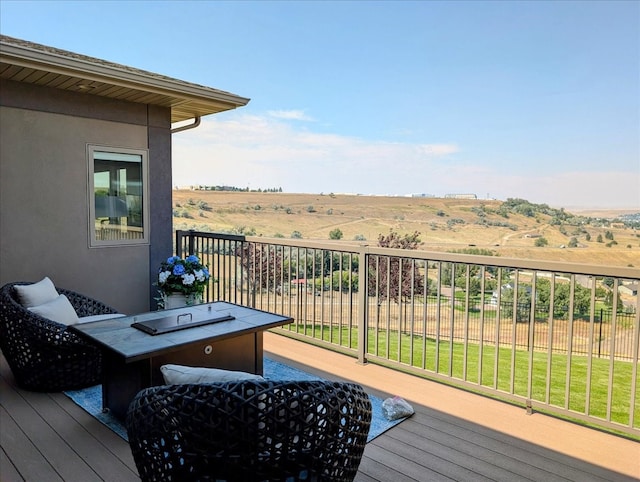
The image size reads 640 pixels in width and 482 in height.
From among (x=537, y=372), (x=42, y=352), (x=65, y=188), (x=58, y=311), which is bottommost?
(x=537, y=372)

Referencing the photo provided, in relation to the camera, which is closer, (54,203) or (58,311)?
(58,311)

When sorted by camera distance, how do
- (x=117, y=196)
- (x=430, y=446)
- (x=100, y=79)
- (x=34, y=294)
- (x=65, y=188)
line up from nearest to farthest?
1. (x=430, y=446)
2. (x=34, y=294)
3. (x=100, y=79)
4. (x=65, y=188)
5. (x=117, y=196)

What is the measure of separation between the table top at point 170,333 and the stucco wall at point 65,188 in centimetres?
205

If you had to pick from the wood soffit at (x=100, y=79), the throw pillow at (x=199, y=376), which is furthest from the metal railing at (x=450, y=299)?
the throw pillow at (x=199, y=376)

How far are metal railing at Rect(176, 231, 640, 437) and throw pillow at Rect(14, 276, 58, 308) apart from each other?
2018 millimetres

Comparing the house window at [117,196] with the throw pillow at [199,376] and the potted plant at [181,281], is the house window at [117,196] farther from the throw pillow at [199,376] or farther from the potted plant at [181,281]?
the throw pillow at [199,376]

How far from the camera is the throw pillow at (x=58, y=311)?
340 centimetres

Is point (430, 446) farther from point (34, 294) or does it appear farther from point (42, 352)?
point (34, 294)

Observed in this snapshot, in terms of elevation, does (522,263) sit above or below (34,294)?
above

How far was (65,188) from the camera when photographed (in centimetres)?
478

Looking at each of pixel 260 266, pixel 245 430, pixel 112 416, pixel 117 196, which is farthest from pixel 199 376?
pixel 117 196

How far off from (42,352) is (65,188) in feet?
7.09

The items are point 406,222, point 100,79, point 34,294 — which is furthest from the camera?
point 406,222

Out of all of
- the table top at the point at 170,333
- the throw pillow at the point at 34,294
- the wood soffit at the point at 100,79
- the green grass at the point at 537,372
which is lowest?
the green grass at the point at 537,372
